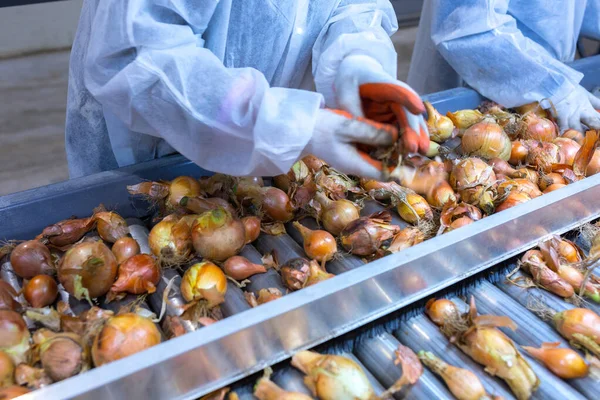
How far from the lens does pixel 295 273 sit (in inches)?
40.6

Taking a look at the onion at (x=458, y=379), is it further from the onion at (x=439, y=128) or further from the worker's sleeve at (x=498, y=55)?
the worker's sleeve at (x=498, y=55)

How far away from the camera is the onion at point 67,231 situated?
1.11 metres

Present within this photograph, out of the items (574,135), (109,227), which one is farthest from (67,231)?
(574,135)

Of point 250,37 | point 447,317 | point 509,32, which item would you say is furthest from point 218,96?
point 509,32

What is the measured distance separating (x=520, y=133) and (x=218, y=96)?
1.08m

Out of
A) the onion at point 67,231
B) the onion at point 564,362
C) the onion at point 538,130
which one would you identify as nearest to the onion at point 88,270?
the onion at point 67,231

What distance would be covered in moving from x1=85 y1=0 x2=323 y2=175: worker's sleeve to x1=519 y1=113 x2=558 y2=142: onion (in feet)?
3.10

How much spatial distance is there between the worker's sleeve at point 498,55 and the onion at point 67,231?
1.34 metres

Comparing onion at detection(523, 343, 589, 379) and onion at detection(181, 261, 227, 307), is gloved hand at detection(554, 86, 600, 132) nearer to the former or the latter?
onion at detection(523, 343, 589, 379)

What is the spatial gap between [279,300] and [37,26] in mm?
4446

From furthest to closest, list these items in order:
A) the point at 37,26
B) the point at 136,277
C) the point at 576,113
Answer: the point at 37,26 → the point at 576,113 → the point at 136,277

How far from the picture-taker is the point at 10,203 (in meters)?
1.14

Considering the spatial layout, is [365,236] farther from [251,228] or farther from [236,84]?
[236,84]

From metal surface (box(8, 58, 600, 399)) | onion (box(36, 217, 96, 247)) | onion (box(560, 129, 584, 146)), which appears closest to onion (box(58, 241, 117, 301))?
onion (box(36, 217, 96, 247))
